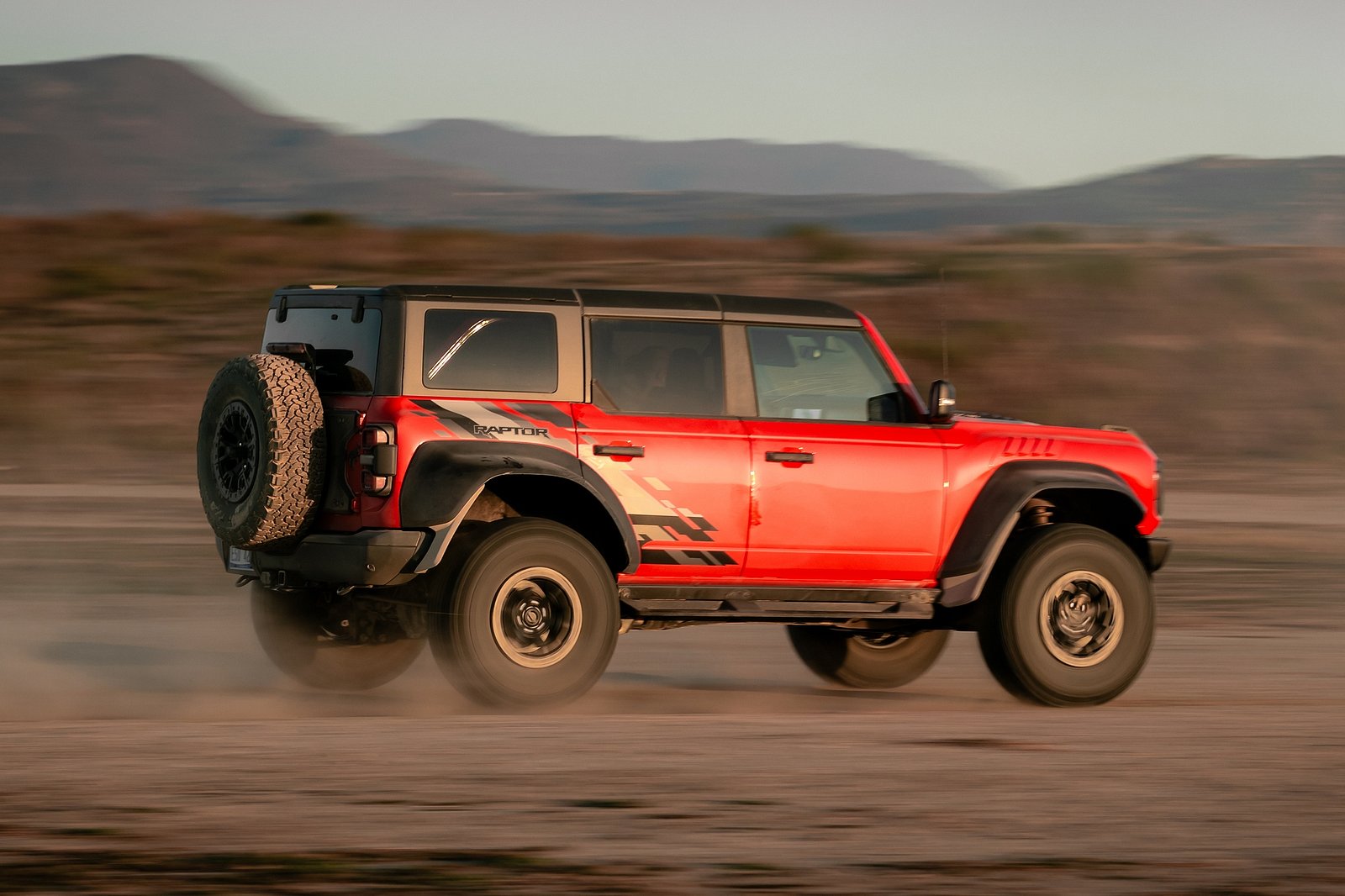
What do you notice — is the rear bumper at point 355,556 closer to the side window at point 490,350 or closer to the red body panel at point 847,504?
the side window at point 490,350

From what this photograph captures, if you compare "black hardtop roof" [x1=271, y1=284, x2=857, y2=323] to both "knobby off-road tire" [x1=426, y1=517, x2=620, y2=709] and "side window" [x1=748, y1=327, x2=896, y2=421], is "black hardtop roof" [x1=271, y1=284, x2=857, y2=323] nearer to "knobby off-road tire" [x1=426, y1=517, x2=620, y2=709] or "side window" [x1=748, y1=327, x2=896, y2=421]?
"side window" [x1=748, y1=327, x2=896, y2=421]

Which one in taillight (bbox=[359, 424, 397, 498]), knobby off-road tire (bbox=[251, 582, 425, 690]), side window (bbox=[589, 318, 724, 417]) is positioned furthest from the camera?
knobby off-road tire (bbox=[251, 582, 425, 690])

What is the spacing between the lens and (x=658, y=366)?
27.6 ft

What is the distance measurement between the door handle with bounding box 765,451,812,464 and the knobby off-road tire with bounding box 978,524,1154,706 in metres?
1.23

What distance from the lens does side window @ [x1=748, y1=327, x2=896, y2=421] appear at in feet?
28.2

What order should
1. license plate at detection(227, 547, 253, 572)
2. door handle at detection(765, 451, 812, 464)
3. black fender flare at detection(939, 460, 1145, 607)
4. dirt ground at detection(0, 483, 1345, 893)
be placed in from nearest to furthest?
dirt ground at detection(0, 483, 1345, 893) → door handle at detection(765, 451, 812, 464) → license plate at detection(227, 547, 253, 572) → black fender flare at detection(939, 460, 1145, 607)

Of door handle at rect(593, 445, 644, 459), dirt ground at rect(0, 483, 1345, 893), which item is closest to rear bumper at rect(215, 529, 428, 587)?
dirt ground at rect(0, 483, 1345, 893)

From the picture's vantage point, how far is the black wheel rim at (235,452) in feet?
26.4

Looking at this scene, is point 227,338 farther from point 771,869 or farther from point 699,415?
point 771,869

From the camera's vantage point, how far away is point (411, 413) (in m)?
7.86

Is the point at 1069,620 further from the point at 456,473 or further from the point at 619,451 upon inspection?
the point at 456,473

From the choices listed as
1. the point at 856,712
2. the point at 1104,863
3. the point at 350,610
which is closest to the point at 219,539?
the point at 350,610

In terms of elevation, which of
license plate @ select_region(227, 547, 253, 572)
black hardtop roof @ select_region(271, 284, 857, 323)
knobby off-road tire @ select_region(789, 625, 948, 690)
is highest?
black hardtop roof @ select_region(271, 284, 857, 323)

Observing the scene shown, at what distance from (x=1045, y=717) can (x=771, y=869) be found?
11.2 feet
